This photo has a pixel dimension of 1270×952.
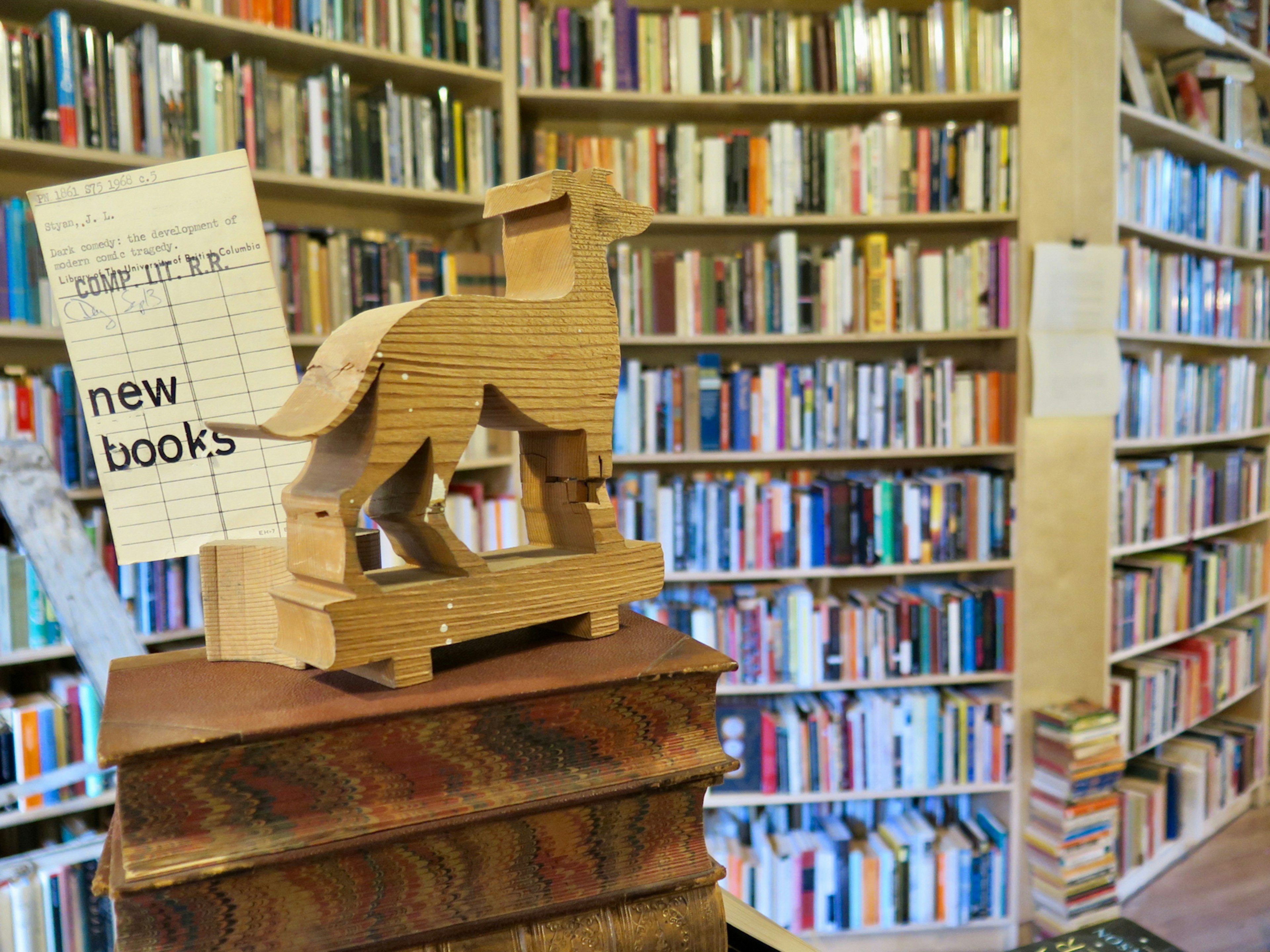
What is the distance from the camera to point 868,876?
2461 millimetres

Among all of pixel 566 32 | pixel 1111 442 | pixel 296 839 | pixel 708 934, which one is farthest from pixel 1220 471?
pixel 296 839

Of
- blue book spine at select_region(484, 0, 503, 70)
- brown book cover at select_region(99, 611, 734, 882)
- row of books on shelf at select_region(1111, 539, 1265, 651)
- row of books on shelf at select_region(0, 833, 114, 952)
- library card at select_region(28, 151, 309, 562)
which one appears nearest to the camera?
brown book cover at select_region(99, 611, 734, 882)

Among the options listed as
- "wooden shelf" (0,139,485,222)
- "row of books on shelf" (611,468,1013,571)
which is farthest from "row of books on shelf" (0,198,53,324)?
"row of books on shelf" (611,468,1013,571)

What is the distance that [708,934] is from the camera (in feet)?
1.80

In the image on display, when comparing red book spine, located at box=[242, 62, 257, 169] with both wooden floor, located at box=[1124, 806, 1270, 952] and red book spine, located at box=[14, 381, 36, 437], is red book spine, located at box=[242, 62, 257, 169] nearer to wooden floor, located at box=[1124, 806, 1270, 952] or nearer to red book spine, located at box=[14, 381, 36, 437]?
red book spine, located at box=[14, 381, 36, 437]

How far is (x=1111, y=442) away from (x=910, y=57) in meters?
1.18

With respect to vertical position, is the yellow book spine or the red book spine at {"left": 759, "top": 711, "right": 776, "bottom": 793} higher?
the yellow book spine

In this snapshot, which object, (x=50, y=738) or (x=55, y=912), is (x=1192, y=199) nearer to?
(x=50, y=738)

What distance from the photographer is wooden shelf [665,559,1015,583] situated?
2.37 m

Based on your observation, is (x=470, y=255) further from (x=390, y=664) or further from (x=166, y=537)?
(x=390, y=664)

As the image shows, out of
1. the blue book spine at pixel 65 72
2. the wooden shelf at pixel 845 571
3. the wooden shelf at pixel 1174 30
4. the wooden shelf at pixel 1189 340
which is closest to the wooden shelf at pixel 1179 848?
the wooden shelf at pixel 845 571

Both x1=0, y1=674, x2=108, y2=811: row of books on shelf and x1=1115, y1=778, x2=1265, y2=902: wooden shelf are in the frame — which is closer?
x1=0, y1=674, x2=108, y2=811: row of books on shelf

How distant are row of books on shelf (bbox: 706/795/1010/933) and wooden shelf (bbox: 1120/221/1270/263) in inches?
69.5

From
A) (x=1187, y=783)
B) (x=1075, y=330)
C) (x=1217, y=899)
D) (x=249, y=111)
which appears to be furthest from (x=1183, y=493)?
(x=249, y=111)
